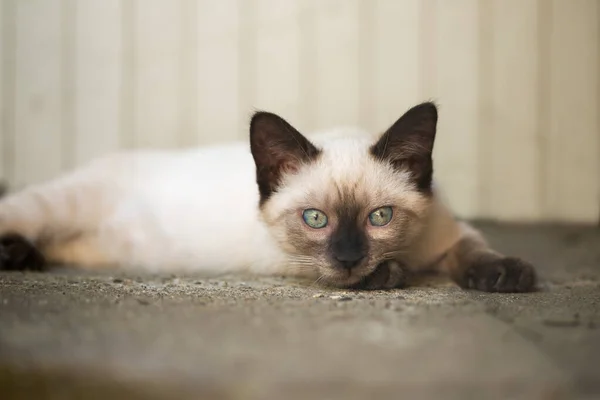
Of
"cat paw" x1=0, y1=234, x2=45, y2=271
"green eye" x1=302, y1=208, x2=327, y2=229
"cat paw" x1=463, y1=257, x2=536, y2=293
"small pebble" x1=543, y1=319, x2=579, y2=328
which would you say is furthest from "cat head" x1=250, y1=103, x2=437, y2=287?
"cat paw" x1=0, y1=234, x2=45, y2=271

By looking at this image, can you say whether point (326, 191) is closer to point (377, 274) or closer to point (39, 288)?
point (377, 274)

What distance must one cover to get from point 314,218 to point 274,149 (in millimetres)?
273

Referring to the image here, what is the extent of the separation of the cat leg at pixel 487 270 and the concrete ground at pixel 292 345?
16 cm

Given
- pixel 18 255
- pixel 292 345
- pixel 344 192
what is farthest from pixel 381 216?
pixel 18 255

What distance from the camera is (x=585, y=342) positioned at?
1.08m

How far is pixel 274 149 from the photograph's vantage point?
193 centimetres

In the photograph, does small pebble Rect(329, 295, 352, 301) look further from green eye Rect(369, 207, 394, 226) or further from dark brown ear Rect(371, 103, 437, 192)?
dark brown ear Rect(371, 103, 437, 192)

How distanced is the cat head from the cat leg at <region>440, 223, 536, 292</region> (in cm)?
20

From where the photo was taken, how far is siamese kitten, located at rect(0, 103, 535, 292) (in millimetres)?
1782

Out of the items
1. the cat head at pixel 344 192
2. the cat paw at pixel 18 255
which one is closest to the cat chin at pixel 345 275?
the cat head at pixel 344 192

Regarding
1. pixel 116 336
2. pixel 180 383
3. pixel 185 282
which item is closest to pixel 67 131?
pixel 185 282

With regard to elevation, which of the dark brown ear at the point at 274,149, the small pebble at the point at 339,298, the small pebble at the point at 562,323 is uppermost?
the dark brown ear at the point at 274,149

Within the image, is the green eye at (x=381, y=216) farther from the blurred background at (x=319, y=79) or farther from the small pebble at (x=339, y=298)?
the blurred background at (x=319, y=79)

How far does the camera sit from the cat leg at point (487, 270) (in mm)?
1744
